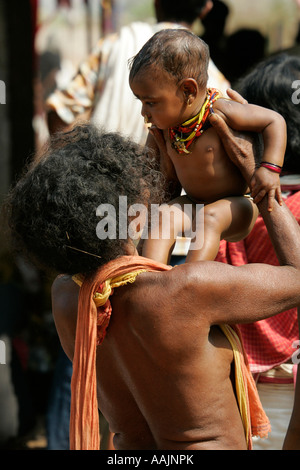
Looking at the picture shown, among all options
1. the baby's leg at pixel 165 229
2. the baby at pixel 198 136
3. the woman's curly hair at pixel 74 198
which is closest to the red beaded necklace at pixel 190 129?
the baby at pixel 198 136

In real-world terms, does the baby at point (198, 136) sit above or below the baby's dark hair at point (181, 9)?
below

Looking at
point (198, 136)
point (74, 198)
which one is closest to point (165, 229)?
point (198, 136)

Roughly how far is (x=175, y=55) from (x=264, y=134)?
37 cm

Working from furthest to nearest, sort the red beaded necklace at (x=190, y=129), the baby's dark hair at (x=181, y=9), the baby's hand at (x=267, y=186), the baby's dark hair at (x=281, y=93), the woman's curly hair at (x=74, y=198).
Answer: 1. the baby's dark hair at (x=181, y=9)
2. the baby's dark hair at (x=281, y=93)
3. the red beaded necklace at (x=190, y=129)
4. the baby's hand at (x=267, y=186)
5. the woman's curly hair at (x=74, y=198)

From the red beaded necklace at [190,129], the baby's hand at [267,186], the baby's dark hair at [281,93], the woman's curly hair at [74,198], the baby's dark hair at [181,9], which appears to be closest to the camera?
the woman's curly hair at [74,198]

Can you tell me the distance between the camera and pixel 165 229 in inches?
87.7

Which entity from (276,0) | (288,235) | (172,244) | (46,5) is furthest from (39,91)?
(288,235)

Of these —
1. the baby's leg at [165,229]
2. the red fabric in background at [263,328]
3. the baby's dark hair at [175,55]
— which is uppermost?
the baby's dark hair at [175,55]

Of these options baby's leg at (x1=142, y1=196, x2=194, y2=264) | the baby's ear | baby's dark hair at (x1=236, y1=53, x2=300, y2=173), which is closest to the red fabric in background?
baby's dark hair at (x1=236, y1=53, x2=300, y2=173)

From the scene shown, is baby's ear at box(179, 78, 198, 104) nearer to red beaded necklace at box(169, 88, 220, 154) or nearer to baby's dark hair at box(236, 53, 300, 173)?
red beaded necklace at box(169, 88, 220, 154)

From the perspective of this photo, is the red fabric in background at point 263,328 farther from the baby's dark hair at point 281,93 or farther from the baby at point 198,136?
the baby at point 198,136

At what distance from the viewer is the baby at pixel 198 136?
2055mm

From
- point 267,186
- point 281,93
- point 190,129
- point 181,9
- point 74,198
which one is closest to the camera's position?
point 74,198

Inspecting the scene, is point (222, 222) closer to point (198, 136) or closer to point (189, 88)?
point (198, 136)
